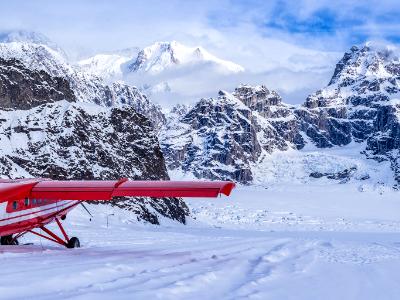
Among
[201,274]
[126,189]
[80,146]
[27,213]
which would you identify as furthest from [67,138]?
[201,274]

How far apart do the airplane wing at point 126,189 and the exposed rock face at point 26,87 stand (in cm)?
4683

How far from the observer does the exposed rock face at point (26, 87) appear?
60.4 meters

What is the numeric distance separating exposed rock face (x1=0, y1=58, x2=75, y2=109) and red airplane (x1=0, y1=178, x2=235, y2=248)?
46.2m

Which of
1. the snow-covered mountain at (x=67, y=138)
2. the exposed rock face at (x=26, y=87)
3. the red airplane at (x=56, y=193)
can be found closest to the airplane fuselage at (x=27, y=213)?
the red airplane at (x=56, y=193)

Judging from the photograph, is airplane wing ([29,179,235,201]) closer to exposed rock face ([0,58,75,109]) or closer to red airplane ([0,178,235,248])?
red airplane ([0,178,235,248])

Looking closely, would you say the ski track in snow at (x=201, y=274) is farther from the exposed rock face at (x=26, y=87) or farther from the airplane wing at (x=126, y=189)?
the exposed rock face at (x=26, y=87)

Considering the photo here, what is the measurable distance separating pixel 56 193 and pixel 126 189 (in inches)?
104

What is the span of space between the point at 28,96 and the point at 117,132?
40.6ft

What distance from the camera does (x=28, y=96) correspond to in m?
62.5

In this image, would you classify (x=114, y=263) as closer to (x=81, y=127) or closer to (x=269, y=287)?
(x=269, y=287)

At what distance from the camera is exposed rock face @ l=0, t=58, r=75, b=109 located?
198ft

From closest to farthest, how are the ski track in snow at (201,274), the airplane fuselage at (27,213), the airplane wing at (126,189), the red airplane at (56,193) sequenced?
the ski track in snow at (201,274) < the airplane wing at (126,189) < the red airplane at (56,193) < the airplane fuselage at (27,213)

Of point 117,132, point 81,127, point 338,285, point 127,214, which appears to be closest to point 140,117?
point 117,132

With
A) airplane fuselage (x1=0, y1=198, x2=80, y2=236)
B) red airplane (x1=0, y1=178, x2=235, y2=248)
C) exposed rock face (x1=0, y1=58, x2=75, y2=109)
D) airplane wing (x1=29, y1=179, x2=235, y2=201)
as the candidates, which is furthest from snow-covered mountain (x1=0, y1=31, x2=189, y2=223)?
airplane wing (x1=29, y1=179, x2=235, y2=201)
